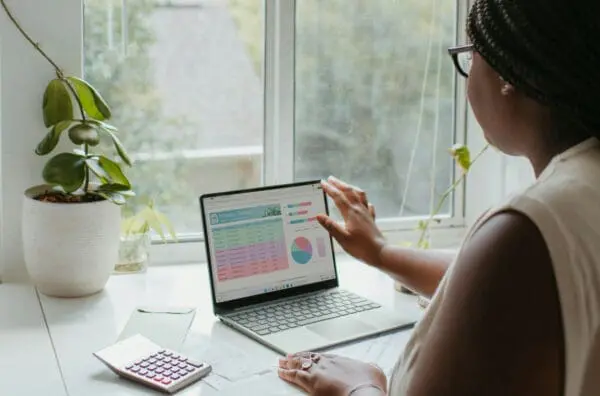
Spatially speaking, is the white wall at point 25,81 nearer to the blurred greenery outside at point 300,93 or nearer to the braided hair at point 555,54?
the blurred greenery outside at point 300,93

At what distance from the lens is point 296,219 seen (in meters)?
1.82

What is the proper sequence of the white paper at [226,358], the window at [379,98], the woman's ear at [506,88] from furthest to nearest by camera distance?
the window at [379,98] < the white paper at [226,358] < the woman's ear at [506,88]

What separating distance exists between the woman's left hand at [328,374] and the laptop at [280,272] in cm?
14

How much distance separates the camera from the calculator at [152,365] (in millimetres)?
1418

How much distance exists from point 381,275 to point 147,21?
2.48 ft

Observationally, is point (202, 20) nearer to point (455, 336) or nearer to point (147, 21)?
point (147, 21)

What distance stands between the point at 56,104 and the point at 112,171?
0.18 m

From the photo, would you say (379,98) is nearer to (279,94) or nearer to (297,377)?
Result: (279,94)

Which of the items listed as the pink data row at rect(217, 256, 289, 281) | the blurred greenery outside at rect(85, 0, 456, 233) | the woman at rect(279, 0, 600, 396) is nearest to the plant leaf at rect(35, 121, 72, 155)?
A: the blurred greenery outside at rect(85, 0, 456, 233)

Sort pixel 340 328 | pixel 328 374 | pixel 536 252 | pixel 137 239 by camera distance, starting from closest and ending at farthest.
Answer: pixel 536 252 < pixel 328 374 < pixel 340 328 < pixel 137 239

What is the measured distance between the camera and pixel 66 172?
177 cm

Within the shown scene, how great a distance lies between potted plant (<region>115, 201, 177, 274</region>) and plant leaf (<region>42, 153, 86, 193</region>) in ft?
0.85

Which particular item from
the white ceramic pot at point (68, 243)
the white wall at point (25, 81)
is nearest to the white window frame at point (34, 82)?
the white wall at point (25, 81)

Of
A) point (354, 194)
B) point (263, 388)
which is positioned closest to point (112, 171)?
point (354, 194)
